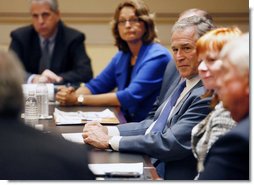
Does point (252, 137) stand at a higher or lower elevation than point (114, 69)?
higher

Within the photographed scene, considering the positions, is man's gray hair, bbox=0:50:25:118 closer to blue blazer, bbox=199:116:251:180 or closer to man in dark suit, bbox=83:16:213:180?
blue blazer, bbox=199:116:251:180

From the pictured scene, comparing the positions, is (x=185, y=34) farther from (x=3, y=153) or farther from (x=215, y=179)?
(x=3, y=153)

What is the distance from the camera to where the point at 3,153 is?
78.2 inches

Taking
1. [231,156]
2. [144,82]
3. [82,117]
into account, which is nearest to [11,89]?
[231,156]

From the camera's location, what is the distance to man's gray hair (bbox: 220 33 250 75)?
2244mm

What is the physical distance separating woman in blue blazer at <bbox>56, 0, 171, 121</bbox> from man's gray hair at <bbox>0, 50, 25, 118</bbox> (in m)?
1.88

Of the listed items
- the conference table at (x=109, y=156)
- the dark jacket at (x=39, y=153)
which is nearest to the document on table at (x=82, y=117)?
the conference table at (x=109, y=156)

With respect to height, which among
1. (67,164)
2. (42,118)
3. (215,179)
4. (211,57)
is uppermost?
(211,57)

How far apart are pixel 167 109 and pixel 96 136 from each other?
0.32 meters

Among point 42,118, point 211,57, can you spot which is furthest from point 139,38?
point 211,57

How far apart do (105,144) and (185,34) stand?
0.54m

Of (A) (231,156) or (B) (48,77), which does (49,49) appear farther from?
(A) (231,156)

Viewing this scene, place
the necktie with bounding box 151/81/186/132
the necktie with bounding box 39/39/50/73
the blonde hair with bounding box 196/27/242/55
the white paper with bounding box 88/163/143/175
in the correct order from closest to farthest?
the blonde hair with bounding box 196/27/242/55 < the white paper with bounding box 88/163/143/175 < the necktie with bounding box 151/81/186/132 < the necktie with bounding box 39/39/50/73

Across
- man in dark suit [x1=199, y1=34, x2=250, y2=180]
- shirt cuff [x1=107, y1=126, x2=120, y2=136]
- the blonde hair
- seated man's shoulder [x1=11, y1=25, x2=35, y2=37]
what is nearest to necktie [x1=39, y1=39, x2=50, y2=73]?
seated man's shoulder [x1=11, y1=25, x2=35, y2=37]
